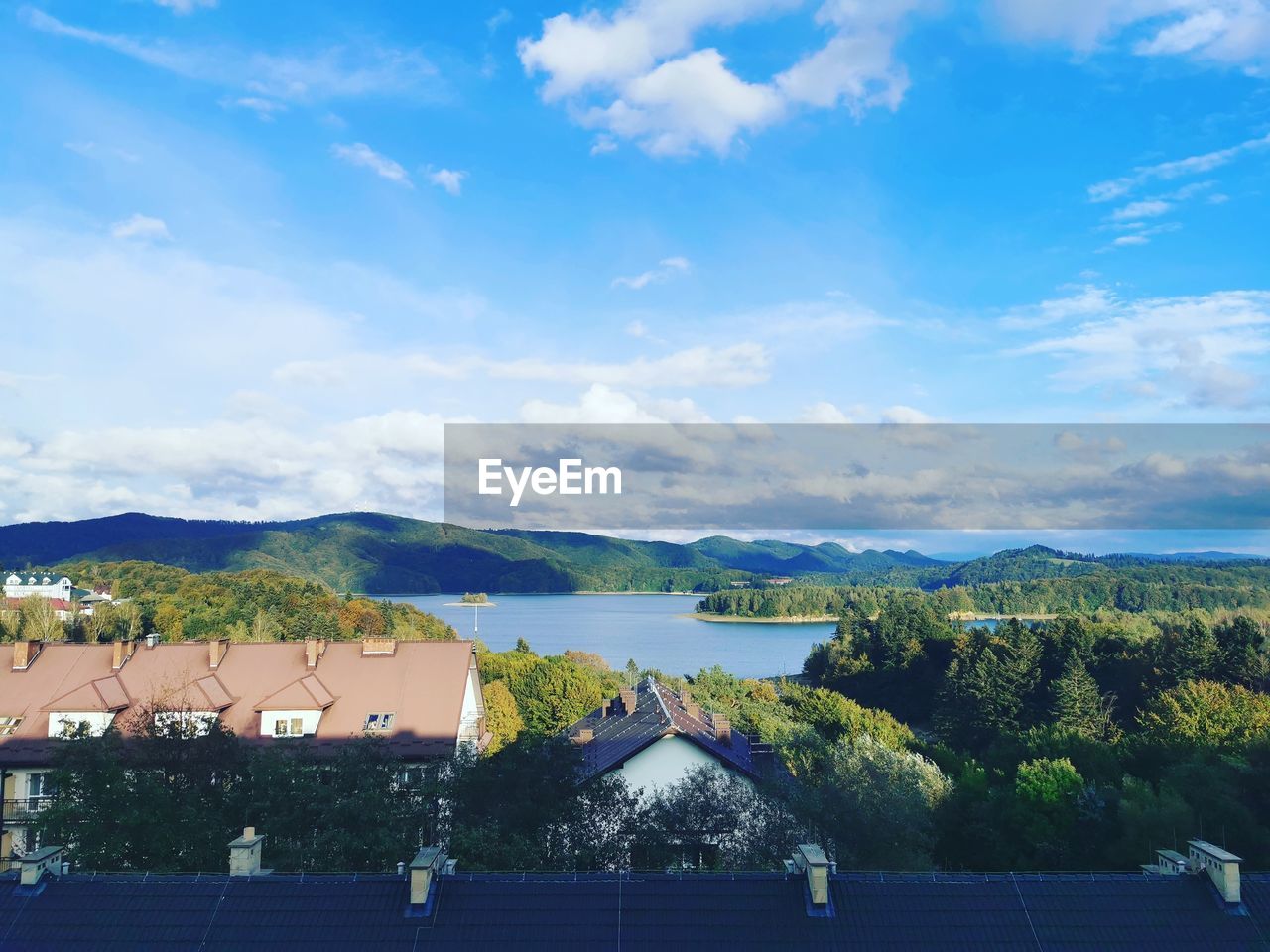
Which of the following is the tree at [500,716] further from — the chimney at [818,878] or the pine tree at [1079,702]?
the pine tree at [1079,702]

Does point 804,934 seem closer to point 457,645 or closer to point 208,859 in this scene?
point 208,859

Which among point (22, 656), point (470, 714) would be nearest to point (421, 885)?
point (470, 714)

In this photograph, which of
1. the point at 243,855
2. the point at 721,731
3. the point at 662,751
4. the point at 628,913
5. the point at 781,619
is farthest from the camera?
the point at 781,619

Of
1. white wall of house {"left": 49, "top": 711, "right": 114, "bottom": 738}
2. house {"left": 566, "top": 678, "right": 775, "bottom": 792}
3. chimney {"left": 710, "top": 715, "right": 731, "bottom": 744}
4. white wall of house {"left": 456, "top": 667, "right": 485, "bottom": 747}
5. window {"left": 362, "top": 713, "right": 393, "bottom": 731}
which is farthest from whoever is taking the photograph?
chimney {"left": 710, "top": 715, "right": 731, "bottom": 744}

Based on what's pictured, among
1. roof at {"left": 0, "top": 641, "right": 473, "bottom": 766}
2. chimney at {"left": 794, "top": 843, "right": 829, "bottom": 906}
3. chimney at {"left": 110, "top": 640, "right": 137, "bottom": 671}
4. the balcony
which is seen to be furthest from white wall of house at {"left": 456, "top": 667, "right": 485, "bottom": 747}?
chimney at {"left": 794, "top": 843, "right": 829, "bottom": 906}

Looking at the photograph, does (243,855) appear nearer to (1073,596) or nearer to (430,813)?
(430,813)

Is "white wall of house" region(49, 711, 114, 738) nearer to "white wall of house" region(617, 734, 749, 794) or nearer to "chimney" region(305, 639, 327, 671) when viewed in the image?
"chimney" region(305, 639, 327, 671)
